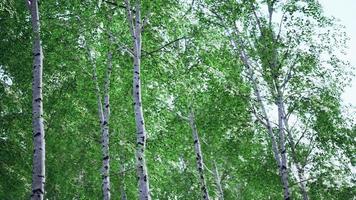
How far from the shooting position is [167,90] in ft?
43.7

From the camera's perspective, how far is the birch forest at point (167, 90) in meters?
13.2

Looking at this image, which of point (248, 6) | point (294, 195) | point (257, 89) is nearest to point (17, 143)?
point (257, 89)

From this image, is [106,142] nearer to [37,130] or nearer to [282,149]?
[37,130]

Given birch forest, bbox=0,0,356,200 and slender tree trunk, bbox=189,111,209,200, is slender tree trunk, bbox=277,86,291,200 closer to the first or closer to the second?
birch forest, bbox=0,0,356,200

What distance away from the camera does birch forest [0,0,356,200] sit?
13219mm

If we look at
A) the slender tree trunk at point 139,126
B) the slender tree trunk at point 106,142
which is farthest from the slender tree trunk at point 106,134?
the slender tree trunk at point 139,126

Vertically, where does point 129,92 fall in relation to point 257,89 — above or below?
above

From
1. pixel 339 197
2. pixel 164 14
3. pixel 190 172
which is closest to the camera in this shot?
pixel 164 14

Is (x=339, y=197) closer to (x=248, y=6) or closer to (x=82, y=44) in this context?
(x=248, y=6)

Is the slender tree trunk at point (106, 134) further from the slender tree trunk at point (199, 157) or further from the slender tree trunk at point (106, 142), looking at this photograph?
the slender tree trunk at point (199, 157)

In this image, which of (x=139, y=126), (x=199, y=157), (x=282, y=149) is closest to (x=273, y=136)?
(x=282, y=149)

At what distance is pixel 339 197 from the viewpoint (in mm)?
15445

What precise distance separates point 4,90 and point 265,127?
9192 mm

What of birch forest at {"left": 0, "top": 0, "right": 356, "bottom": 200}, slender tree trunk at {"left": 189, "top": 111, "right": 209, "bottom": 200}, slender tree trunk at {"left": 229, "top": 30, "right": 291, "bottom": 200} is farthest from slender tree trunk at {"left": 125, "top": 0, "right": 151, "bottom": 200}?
slender tree trunk at {"left": 189, "top": 111, "right": 209, "bottom": 200}
